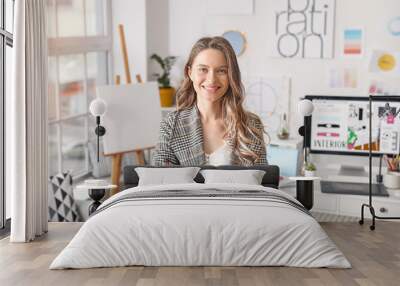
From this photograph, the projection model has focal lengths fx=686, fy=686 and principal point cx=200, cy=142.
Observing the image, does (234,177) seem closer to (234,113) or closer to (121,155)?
(234,113)

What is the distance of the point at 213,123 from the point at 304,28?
102 inches

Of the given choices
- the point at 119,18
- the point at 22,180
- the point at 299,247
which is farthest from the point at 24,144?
the point at 119,18

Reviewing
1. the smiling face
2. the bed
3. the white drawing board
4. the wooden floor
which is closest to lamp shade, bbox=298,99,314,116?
the smiling face

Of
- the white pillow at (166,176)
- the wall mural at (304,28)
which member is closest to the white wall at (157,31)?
the wall mural at (304,28)

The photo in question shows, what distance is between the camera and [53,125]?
228 inches

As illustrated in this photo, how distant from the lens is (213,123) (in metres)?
4.70

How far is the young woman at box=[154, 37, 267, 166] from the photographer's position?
464 centimetres

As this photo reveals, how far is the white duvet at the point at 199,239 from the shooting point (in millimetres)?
3611

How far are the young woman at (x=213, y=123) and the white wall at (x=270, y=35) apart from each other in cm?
234

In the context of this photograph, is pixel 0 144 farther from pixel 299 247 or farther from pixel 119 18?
pixel 119 18

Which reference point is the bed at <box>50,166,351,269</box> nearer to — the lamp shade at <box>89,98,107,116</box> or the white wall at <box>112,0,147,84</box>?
the lamp shade at <box>89,98,107,116</box>

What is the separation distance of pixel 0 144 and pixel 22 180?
44 cm

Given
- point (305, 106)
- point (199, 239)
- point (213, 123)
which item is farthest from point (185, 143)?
point (199, 239)

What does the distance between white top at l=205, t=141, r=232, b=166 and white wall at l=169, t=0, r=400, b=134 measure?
2.46m
